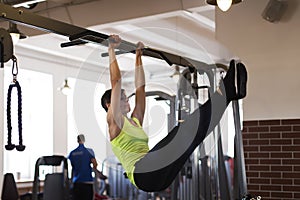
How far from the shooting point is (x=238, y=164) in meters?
2.97

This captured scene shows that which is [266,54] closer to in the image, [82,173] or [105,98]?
[105,98]

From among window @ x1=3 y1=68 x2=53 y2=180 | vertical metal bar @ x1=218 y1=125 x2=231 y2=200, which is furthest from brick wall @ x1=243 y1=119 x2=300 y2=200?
window @ x1=3 y1=68 x2=53 y2=180

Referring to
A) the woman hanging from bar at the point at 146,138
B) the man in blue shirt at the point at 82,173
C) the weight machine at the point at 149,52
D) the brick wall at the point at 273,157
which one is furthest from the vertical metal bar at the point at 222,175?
the man in blue shirt at the point at 82,173

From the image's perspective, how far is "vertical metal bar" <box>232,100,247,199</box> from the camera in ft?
9.67

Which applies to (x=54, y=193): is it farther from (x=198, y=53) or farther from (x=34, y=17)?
(x=34, y=17)

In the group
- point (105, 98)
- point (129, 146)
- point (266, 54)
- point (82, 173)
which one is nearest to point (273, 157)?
point (266, 54)

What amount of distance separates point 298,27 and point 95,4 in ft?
7.44

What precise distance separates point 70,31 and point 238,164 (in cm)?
127

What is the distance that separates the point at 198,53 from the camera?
9.98 feet

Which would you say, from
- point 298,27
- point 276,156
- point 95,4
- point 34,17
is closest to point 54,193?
point 95,4

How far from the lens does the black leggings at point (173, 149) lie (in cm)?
253

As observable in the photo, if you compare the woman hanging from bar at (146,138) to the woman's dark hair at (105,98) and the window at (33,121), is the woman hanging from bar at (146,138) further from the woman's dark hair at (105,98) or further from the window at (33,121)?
the window at (33,121)

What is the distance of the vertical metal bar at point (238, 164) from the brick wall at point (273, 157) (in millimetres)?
1248

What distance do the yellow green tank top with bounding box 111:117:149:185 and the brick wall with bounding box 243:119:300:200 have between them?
5.97 ft
